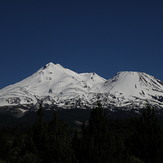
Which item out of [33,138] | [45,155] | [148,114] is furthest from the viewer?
[148,114]

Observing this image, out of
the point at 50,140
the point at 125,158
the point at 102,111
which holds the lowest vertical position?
the point at 125,158

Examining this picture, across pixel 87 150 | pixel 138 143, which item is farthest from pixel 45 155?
pixel 138 143

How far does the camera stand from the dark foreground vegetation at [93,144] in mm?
Result: 27203

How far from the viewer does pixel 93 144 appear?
27.2 m

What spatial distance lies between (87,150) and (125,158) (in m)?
3.27

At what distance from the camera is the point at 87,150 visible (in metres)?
27.6

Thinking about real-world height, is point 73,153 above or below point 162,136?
below

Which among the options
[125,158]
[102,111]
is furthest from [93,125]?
[125,158]

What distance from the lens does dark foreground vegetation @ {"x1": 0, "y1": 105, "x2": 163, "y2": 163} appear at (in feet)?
89.2

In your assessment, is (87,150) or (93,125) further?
(93,125)

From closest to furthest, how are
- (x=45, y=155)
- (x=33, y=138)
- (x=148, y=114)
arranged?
(x=45, y=155) < (x=33, y=138) < (x=148, y=114)

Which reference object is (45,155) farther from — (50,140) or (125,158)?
(125,158)

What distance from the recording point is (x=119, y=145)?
91.1 feet

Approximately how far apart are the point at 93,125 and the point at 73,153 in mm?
3231
